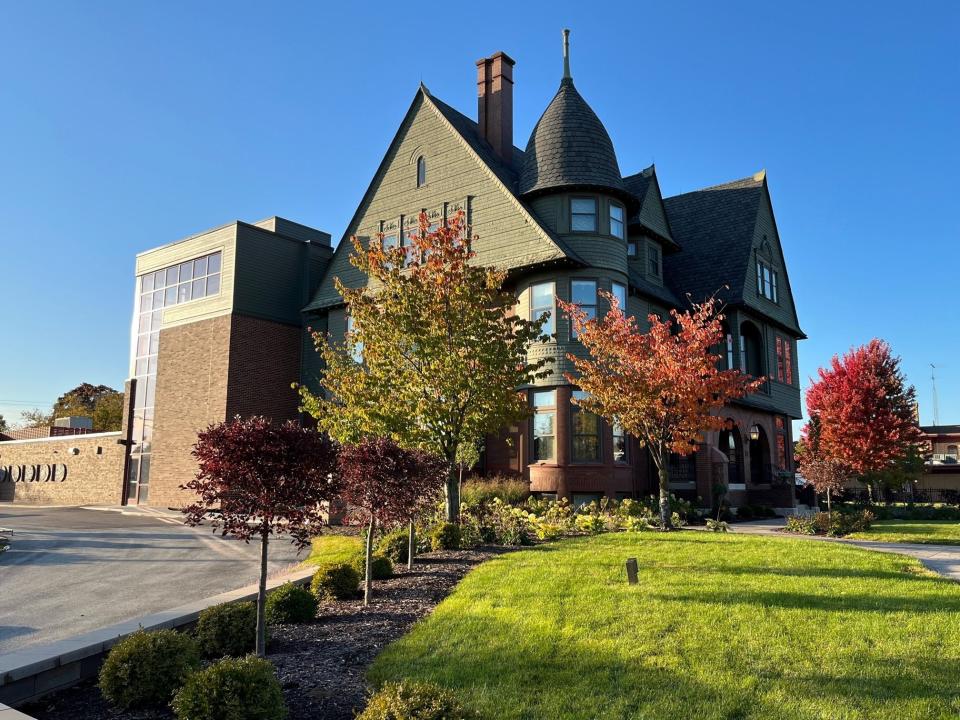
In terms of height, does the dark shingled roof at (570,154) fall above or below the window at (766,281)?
above

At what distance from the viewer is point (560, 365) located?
24.2 m

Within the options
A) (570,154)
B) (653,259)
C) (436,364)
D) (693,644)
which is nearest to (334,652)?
(693,644)

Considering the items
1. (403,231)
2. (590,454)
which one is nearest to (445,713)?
(590,454)

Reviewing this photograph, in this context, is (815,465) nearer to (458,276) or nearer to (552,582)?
(458,276)

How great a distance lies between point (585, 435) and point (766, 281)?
14315 mm

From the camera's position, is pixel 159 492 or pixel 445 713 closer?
pixel 445 713

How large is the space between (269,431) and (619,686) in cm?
395

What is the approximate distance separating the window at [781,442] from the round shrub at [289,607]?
28.5 metres

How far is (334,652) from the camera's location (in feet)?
24.5

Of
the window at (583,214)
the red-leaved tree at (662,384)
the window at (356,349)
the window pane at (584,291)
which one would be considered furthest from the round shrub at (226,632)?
the window at (583,214)

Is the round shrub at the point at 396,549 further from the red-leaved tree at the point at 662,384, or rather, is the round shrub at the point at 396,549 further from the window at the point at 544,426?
the window at the point at 544,426

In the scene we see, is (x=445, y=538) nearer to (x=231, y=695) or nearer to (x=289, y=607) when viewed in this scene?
(x=289, y=607)

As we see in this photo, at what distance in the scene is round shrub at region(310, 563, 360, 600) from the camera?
33.3 feet

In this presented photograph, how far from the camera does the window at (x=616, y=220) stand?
25.6 meters
